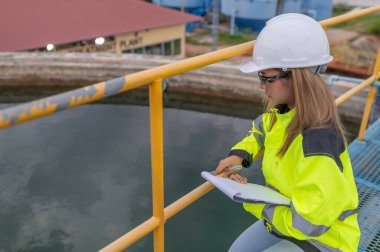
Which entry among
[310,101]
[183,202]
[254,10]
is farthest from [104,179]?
[254,10]

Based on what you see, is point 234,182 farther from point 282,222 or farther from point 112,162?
point 112,162

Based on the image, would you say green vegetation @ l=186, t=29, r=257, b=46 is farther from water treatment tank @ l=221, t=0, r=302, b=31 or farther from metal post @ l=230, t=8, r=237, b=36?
water treatment tank @ l=221, t=0, r=302, b=31

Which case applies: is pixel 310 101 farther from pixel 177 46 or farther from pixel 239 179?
pixel 177 46

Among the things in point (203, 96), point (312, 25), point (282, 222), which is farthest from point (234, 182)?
point (203, 96)

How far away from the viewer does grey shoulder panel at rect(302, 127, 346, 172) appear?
1268 mm

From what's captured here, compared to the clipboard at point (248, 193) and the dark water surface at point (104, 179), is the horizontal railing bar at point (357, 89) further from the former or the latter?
the dark water surface at point (104, 179)

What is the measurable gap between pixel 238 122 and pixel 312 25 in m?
11.3

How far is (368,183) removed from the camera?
2.66 metres

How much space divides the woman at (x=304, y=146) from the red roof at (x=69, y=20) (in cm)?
1459

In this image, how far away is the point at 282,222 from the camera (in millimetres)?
1368

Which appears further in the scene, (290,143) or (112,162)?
(112,162)

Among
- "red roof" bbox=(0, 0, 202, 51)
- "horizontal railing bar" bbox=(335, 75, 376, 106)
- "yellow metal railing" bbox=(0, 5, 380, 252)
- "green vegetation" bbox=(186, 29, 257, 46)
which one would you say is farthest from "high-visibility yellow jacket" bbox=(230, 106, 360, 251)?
"green vegetation" bbox=(186, 29, 257, 46)

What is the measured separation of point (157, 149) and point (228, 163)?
51cm

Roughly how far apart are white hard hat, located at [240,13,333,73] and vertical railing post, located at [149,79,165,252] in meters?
0.42
